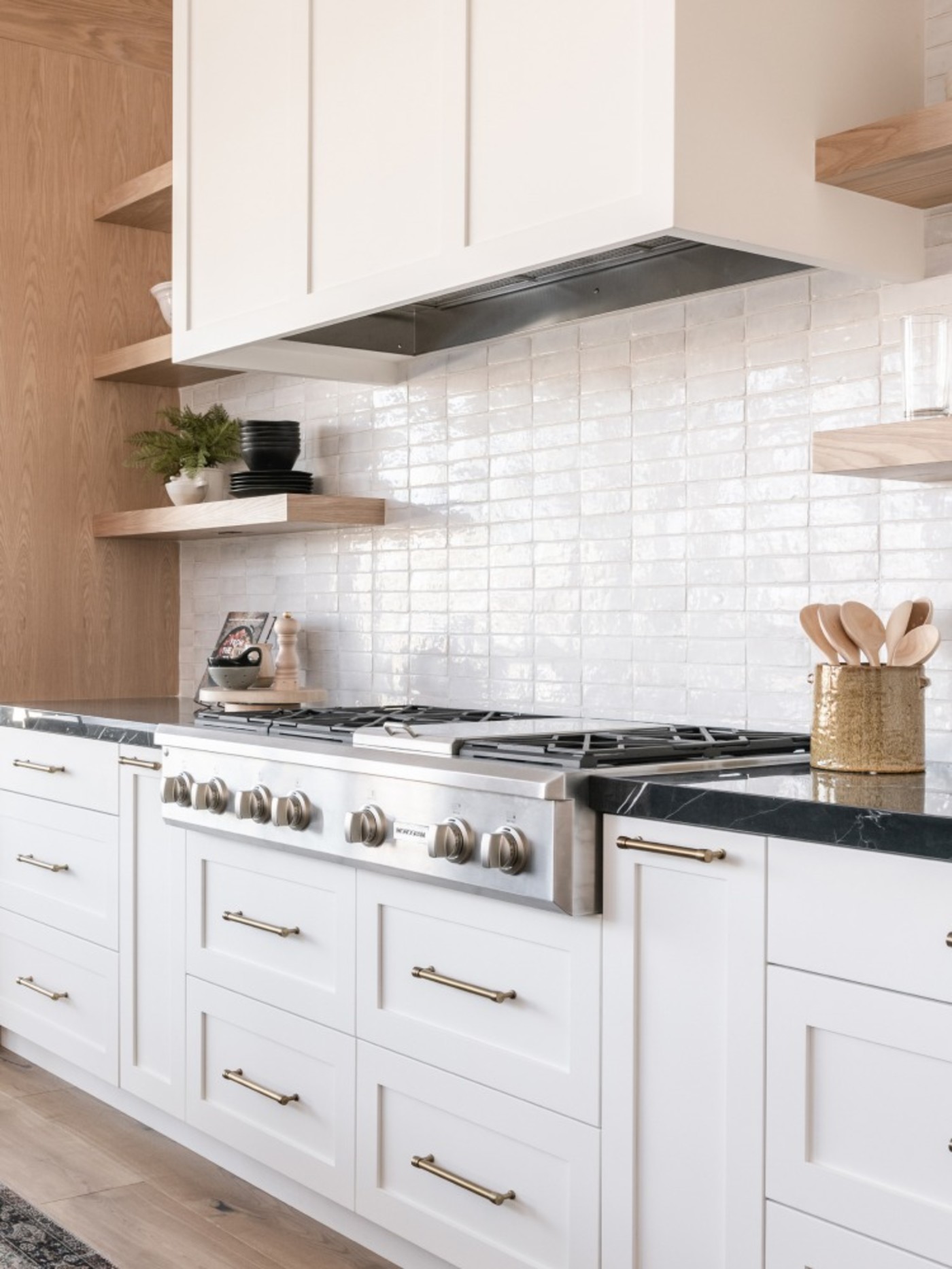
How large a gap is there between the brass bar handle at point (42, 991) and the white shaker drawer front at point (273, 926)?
0.62 meters

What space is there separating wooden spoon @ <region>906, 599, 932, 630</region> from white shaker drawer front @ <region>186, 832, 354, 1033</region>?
3.16ft

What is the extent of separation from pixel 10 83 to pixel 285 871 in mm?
2474

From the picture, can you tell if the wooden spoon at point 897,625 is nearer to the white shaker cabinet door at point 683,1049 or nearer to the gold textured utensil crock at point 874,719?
the gold textured utensil crock at point 874,719

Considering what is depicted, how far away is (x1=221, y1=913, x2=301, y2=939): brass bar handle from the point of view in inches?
98.3

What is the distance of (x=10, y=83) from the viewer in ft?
12.6

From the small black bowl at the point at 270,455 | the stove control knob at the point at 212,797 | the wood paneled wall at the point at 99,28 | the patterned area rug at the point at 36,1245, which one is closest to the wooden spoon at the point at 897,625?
the stove control knob at the point at 212,797

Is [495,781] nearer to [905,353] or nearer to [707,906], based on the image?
[707,906]

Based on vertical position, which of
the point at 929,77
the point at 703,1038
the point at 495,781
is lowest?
the point at 703,1038

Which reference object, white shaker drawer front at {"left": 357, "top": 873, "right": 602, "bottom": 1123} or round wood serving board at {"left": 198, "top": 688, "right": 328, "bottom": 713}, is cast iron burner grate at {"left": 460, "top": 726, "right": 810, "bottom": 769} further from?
round wood serving board at {"left": 198, "top": 688, "right": 328, "bottom": 713}

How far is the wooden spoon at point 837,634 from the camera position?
6.78 ft

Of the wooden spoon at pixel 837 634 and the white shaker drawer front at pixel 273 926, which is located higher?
the wooden spoon at pixel 837 634

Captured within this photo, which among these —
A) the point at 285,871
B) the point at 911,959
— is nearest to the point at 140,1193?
the point at 285,871

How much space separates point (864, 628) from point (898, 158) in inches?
25.7

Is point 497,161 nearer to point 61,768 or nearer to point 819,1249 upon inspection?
point 819,1249
